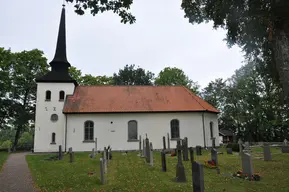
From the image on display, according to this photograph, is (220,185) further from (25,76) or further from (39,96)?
(25,76)

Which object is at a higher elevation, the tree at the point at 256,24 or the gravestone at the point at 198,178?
the tree at the point at 256,24

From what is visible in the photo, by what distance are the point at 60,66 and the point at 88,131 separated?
25.5ft

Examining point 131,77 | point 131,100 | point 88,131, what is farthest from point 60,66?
point 131,77

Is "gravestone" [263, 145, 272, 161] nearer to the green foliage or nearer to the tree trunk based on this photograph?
the tree trunk

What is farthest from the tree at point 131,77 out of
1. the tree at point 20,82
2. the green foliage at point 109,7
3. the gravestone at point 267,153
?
the green foliage at point 109,7

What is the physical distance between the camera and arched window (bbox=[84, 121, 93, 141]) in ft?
72.4

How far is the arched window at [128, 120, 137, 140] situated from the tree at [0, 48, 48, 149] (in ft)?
49.7

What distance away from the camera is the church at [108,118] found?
2206 cm

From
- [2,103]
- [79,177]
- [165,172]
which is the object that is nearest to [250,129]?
[165,172]

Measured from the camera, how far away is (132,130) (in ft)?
74.5

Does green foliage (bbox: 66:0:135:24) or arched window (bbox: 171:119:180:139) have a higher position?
green foliage (bbox: 66:0:135:24)

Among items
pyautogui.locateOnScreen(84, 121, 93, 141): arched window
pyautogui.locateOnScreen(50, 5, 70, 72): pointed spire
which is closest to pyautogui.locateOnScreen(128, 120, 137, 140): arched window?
pyautogui.locateOnScreen(84, 121, 93, 141): arched window

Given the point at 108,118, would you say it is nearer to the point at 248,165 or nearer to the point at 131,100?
the point at 131,100

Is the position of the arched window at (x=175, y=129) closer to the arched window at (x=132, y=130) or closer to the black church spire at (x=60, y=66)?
the arched window at (x=132, y=130)
